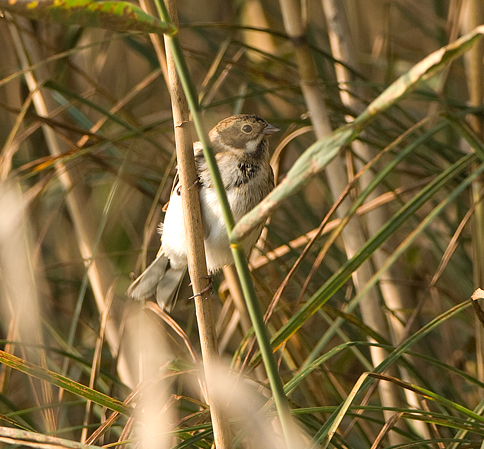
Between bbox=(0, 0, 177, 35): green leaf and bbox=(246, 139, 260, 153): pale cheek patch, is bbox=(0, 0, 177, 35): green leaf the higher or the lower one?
the lower one

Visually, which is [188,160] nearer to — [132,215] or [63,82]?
[63,82]

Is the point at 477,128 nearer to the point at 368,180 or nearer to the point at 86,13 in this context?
the point at 368,180

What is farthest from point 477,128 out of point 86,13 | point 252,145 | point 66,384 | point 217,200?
point 86,13

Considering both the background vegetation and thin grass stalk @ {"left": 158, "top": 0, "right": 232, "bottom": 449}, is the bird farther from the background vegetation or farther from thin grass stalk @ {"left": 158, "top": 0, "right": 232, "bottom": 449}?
thin grass stalk @ {"left": 158, "top": 0, "right": 232, "bottom": 449}

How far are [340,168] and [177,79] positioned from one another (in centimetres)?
80

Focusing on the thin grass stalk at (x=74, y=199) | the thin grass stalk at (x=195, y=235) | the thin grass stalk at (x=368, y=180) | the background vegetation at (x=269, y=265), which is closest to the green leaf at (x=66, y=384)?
the background vegetation at (x=269, y=265)

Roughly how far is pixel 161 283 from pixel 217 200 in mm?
447

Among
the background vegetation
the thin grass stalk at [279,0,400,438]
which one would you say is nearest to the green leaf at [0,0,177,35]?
the background vegetation

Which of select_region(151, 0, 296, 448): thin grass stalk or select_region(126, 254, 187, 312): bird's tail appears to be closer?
select_region(151, 0, 296, 448): thin grass stalk

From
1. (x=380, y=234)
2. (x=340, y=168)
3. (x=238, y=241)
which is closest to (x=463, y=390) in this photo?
(x=340, y=168)

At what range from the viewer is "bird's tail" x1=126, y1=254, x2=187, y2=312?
82.3 inches

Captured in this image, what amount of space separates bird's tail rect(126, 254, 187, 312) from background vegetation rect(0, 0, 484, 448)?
3.0 inches

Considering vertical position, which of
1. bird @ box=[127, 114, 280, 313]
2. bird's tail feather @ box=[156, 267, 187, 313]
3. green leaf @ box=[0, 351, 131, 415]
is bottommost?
green leaf @ box=[0, 351, 131, 415]

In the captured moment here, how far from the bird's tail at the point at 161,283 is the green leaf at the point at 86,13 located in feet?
4.63
